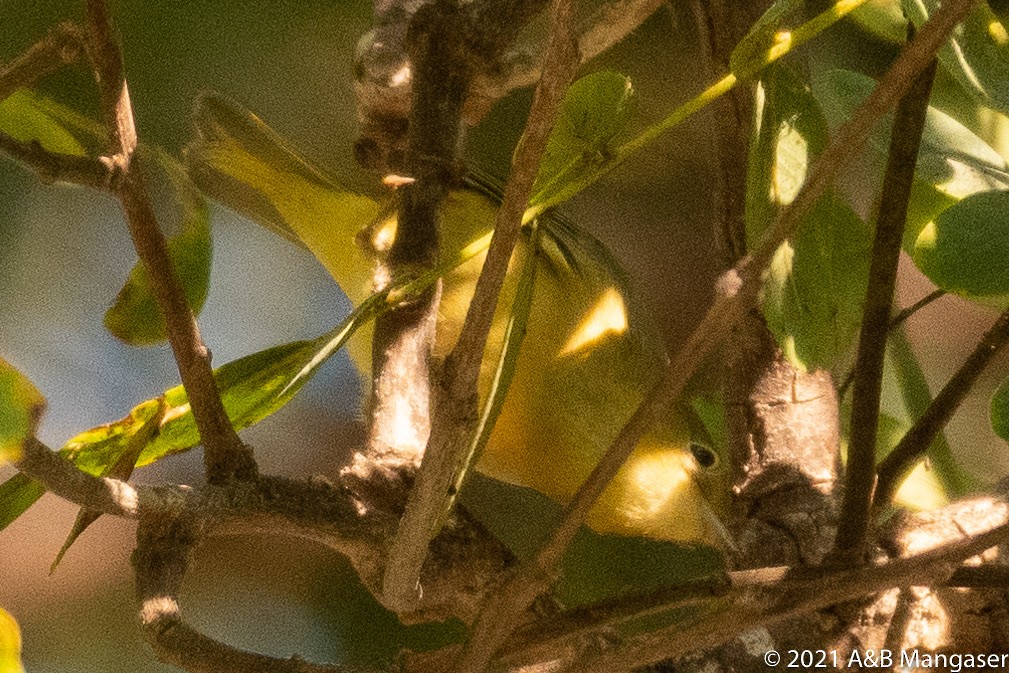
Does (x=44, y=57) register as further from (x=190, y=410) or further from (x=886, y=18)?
(x=886, y=18)

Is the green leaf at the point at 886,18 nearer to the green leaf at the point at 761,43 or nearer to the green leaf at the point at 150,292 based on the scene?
the green leaf at the point at 761,43

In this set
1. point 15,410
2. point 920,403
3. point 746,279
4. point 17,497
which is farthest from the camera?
point 920,403

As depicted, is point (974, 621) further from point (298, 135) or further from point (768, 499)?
point (298, 135)

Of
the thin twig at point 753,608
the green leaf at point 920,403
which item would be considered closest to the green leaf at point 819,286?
the thin twig at point 753,608

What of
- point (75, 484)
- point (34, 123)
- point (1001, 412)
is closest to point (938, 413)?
point (1001, 412)

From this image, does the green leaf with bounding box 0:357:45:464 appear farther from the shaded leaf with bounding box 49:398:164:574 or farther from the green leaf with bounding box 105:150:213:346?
the green leaf with bounding box 105:150:213:346

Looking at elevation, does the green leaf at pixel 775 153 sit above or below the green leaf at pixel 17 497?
above
